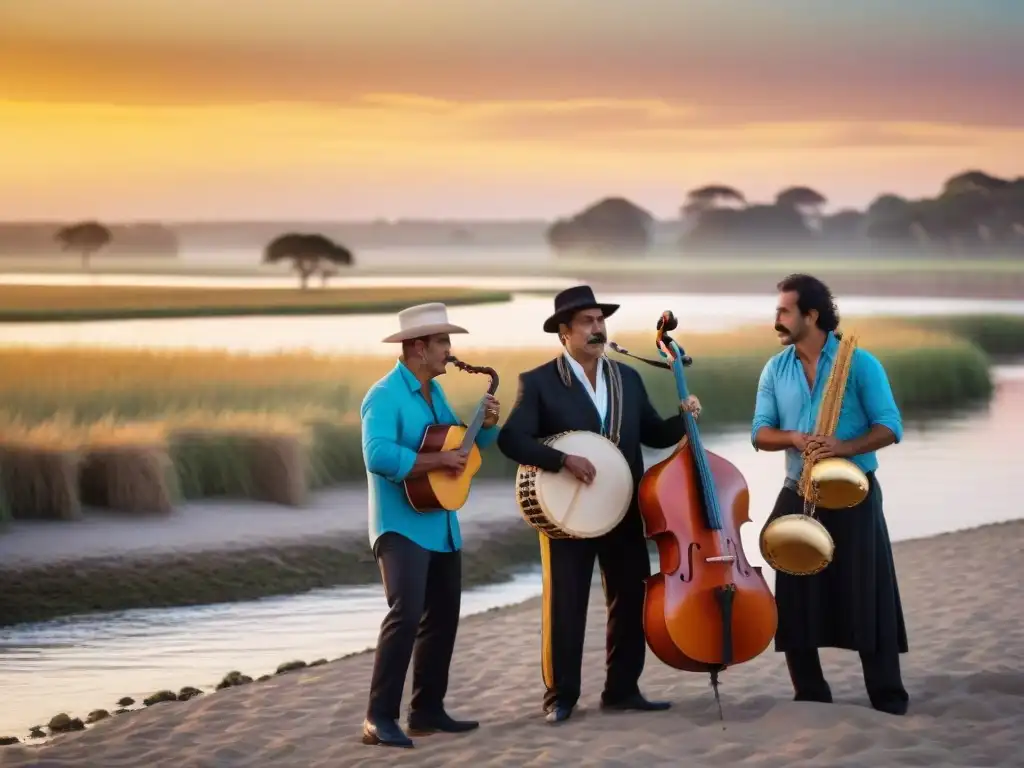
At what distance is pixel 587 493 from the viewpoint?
6199 mm

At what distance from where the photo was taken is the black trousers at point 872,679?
20.7 ft

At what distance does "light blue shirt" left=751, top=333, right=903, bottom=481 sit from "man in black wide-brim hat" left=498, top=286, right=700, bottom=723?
0.38 meters

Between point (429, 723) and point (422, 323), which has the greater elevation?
point (422, 323)

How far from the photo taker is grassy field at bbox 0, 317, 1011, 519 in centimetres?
1365

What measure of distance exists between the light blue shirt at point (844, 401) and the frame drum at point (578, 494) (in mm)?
519

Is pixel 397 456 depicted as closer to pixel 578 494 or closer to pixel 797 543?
pixel 578 494

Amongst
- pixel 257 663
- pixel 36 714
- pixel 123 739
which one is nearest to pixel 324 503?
pixel 257 663

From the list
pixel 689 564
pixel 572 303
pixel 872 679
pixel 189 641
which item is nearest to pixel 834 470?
pixel 689 564

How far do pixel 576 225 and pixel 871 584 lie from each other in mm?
31261

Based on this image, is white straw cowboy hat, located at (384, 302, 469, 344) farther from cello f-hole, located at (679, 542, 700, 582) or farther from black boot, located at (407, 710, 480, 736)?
black boot, located at (407, 710, 480, 736)

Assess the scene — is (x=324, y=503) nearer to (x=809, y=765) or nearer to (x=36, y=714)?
(x=36, y=714)

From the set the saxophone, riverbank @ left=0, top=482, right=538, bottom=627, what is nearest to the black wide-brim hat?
the saxophone

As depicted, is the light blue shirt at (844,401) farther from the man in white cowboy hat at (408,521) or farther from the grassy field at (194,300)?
the grassy field at (194,300)

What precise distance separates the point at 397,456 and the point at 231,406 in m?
13.4
